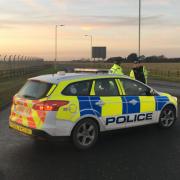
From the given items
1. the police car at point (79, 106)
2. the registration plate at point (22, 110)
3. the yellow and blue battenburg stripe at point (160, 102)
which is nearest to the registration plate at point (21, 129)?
the police car at point (79, 106)

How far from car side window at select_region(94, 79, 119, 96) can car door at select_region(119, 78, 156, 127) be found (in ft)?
0.66

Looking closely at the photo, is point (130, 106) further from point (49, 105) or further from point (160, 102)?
point (49, 105)

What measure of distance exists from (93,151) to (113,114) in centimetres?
104

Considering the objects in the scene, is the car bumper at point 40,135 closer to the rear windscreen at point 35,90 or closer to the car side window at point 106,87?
the rear windscreen at point 35,90

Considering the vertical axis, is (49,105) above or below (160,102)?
above

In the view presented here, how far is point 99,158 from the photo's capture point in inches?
279

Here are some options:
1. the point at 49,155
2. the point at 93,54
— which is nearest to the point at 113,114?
the point at 49,155

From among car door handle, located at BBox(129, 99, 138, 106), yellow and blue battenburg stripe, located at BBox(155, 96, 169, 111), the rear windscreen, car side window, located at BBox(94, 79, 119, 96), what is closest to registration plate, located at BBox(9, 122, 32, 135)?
the rear windscreen

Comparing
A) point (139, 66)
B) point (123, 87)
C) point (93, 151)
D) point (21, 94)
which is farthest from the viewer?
point (139, 66)

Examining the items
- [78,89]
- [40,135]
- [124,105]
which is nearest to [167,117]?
[124,105]

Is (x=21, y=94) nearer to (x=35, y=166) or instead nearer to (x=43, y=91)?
(x=43, y=91)

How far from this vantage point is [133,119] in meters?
8.83

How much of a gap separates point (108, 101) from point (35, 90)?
4.78ft

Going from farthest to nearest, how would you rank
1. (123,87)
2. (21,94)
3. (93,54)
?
(93,54)
(123,87)
(21,94)
